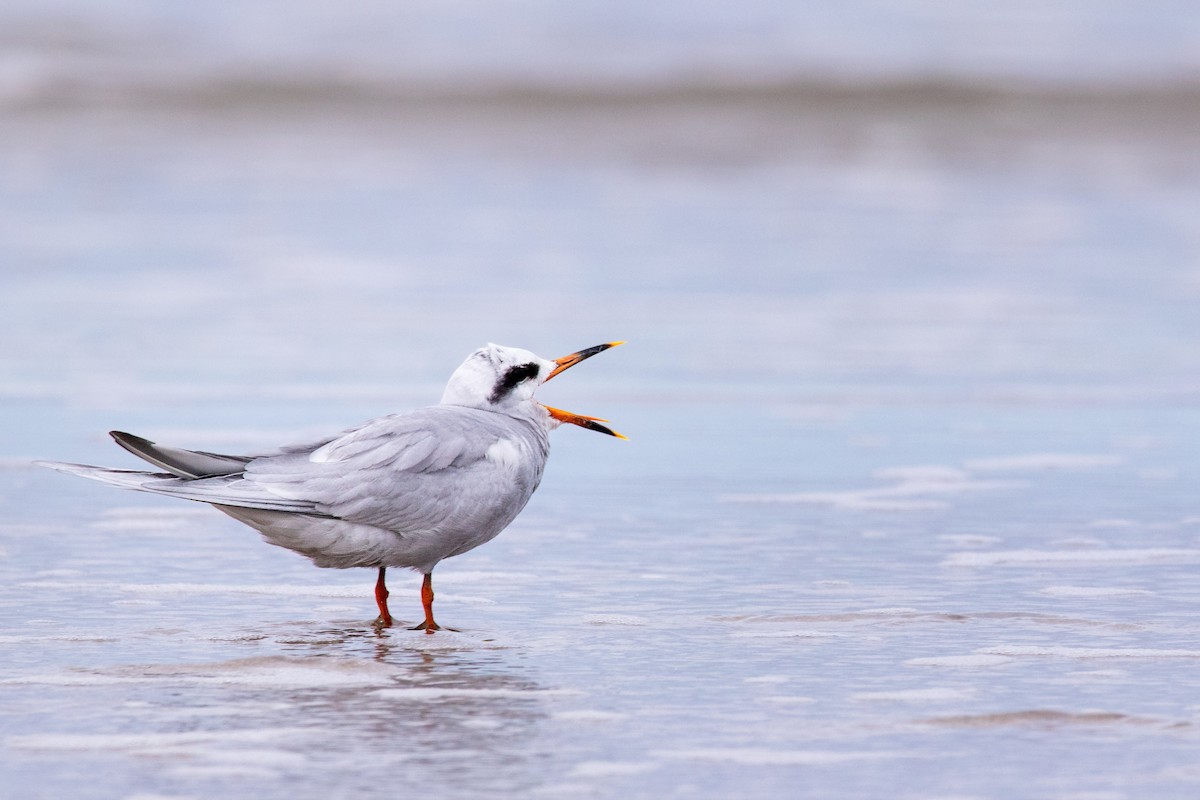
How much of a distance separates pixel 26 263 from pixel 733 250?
16.6ft

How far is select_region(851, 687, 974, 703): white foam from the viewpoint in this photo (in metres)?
4.41

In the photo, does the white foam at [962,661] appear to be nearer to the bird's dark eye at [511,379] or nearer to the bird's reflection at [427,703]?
the bird's reflection at [427,703]

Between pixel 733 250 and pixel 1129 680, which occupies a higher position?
pixel 733 250

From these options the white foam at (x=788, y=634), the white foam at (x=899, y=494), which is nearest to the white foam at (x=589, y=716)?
the white foam at (x=788, y=634)

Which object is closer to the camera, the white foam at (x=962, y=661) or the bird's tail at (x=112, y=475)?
the white foam at (x=962, y=661)

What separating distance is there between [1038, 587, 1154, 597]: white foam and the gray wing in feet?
5.14

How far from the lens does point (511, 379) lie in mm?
5812

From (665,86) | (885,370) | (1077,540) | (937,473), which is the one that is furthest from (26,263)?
(665,86)

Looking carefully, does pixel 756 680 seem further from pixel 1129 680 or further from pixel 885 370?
pixel 885 370

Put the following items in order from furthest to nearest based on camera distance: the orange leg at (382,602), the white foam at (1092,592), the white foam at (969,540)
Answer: the white foam at (969,540) < the white foam at (1092,592) < the orange leg at (382,602)

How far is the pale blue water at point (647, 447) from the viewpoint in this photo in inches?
162

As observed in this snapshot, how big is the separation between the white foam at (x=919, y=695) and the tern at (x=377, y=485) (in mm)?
1373

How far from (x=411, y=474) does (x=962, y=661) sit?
1578 millimetres

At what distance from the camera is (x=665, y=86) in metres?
25.2
